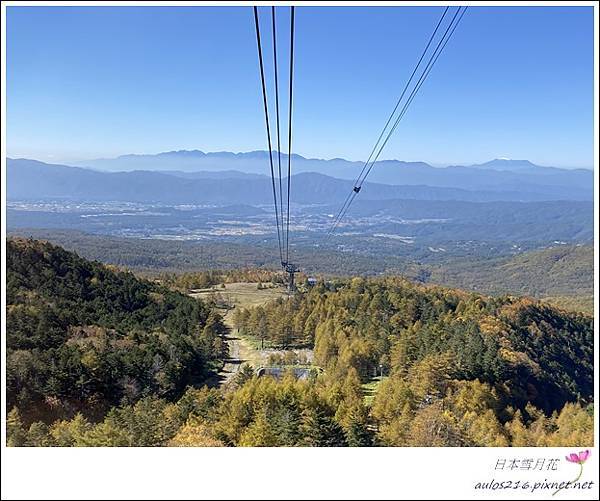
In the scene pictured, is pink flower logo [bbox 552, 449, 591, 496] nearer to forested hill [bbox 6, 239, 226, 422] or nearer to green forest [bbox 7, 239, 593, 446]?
green forest [bbox 7, 239, 593, 446]

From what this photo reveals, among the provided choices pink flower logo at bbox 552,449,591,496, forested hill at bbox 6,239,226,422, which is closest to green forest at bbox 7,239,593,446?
forested hill at bbox 6,239,226,422

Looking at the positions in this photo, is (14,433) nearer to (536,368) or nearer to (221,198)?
(536,368)

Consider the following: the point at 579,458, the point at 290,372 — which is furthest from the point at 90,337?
the point at 579,458

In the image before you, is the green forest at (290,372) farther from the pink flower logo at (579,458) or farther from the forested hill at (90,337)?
the pink flower logo at (579,458)

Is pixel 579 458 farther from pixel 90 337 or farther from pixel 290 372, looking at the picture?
pixel 90 337

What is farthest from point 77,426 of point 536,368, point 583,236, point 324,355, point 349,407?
point 583,236
